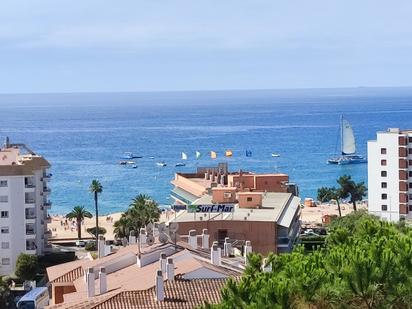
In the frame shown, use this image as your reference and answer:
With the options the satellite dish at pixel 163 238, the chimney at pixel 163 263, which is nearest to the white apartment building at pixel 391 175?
the satellite dish at pixel 163 238

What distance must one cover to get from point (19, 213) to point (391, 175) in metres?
42.6

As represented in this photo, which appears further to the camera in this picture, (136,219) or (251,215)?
(136,219)

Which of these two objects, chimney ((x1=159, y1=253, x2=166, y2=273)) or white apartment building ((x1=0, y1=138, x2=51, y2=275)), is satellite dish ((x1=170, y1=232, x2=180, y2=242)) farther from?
white apartment building ((x1=0, y1=138, x2=51, y2=275))

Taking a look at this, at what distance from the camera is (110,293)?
39.2 meters

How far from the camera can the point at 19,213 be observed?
261 ft

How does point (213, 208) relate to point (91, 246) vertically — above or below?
above

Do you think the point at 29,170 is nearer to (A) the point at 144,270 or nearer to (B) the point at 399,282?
(A) the point at 144,270

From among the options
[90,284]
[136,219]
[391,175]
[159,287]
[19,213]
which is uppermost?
[391,175]

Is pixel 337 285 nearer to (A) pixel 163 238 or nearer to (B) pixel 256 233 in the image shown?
(A) pixel 163 238

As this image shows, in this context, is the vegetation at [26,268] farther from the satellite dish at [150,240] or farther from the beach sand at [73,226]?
the beach sand at [73,226]

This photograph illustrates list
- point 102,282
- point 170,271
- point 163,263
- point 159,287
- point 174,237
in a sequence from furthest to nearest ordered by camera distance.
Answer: point 174,237, point 163,263, point 102,282, point 170,271, point 159,287

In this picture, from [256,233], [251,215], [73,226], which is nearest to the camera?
[256,233]

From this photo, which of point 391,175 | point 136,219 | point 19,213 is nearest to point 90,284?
point 19,213

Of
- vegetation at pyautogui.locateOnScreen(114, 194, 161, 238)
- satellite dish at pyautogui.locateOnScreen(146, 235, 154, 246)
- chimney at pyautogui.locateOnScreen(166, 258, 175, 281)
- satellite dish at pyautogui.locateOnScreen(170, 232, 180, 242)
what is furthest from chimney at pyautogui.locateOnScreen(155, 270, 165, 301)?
vegetation at pyautogui.locateOnScreen(114, 194, 161, 238)
